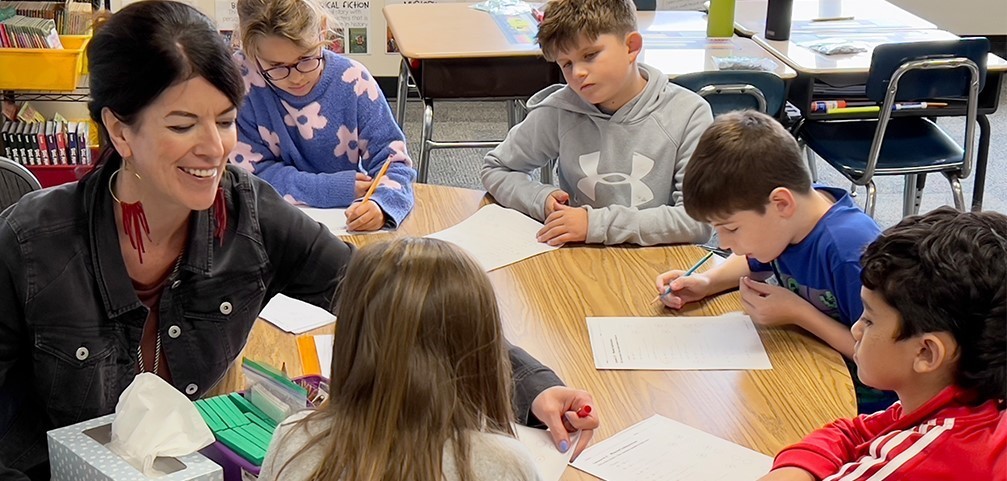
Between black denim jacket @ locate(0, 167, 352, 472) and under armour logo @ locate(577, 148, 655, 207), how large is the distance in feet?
2.94

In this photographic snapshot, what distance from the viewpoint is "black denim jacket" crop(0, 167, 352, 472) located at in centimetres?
131

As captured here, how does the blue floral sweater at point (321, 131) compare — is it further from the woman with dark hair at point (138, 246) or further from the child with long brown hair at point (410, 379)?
the child with long brown hair at point (410, 379)

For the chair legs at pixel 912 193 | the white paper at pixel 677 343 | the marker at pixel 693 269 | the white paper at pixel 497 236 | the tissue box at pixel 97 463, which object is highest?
the tissue box at pixel 97 463

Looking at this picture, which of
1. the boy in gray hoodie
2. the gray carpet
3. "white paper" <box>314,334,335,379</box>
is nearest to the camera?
"white paper" <box>314,334,335,379</box>

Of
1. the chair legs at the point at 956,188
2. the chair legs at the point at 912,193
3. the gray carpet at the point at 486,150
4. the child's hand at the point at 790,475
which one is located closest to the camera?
the child's hand at the point at 790,475

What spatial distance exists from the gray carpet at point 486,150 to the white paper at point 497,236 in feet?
6.84

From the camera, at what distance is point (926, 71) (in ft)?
10.8

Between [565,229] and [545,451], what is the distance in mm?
784

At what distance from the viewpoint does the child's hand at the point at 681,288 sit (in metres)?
1.78

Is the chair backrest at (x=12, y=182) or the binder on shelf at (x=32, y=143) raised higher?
the chair backrest at (x=12, y=182)

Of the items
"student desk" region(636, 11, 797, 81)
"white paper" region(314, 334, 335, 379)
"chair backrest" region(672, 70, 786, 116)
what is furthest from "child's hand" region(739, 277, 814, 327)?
"student desk" region(636, 11, 797, 81)

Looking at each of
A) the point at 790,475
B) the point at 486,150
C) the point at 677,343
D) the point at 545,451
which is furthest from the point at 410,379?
the point at 486,150

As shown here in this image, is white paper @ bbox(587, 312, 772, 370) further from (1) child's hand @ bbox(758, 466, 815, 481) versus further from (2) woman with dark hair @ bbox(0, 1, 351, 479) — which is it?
(2) woman with dark hair @ bbox(0, 1, 351, 479)

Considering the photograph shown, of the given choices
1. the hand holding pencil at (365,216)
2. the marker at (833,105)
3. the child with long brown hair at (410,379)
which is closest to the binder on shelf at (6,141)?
the hand holding pencil at (365,216)
